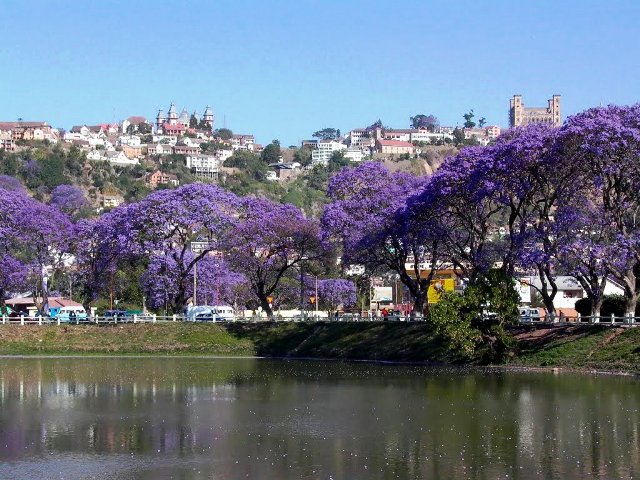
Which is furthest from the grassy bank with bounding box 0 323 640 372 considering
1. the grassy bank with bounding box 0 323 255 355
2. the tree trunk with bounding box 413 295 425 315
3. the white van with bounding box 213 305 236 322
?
the white van with bounding box 213 305 236 322

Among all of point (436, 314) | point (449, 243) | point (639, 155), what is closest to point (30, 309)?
point (449, 243)

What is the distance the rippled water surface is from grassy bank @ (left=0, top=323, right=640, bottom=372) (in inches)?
302

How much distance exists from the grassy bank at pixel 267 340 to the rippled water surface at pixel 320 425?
767cm

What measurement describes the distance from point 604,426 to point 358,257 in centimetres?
4545

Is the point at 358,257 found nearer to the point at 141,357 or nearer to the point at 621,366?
the point at 141,357

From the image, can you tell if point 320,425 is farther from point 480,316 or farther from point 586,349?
point 480,316

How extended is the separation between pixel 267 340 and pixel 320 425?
147 ft

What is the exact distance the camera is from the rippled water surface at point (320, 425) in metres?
35.6

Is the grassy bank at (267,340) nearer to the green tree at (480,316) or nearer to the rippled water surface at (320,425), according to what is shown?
the green tree at (480,316)

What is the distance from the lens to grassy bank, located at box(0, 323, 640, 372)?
74000 millimetres

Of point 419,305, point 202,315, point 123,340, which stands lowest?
point 123,340

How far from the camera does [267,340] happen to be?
89.0 meters

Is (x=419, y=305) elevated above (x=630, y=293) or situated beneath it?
situated beneath

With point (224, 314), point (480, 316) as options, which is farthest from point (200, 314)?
point (480, 316)
